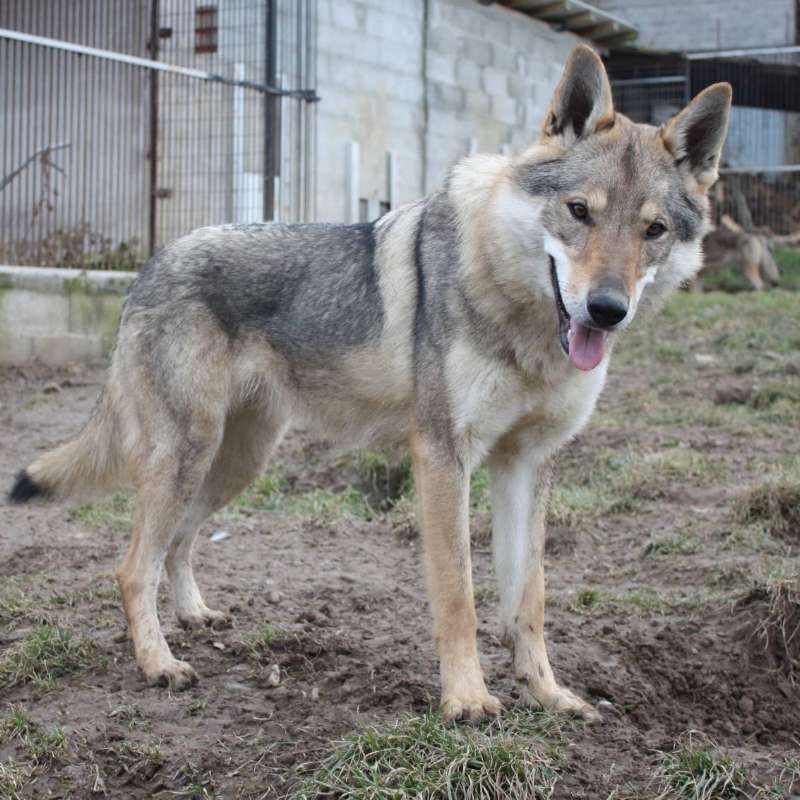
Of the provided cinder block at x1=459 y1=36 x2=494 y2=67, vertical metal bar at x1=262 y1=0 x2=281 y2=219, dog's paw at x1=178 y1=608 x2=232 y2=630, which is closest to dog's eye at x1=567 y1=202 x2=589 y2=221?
dog's paw at x1=178 y1=608 x2=232 y2=630

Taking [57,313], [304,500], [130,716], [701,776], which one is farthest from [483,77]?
[701,776]

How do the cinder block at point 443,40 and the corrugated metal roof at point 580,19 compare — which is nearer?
the cinder block at point 443,40

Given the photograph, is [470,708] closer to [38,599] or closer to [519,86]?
[38,599]

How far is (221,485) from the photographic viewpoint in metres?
4.56

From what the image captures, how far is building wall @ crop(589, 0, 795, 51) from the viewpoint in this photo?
1872cm

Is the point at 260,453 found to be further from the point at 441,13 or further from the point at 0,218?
the point at 441,13

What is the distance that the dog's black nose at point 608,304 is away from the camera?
3.15 metres

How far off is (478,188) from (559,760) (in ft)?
6.02

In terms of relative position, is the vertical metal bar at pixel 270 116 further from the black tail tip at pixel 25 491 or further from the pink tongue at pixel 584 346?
the pink tongue at pixel 584 346

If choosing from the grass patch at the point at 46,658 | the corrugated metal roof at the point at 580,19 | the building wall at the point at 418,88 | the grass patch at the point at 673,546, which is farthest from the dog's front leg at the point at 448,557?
the corrugated metal roof at the point at 580,19

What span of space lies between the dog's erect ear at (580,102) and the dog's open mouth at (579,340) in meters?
0.48

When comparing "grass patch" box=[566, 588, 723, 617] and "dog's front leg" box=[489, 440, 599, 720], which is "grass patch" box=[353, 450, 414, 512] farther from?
"dog's front leg" box=[489, 440, 599, 720]

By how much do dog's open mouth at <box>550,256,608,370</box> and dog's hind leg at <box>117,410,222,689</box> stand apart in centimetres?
144

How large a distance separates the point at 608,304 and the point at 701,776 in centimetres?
130
